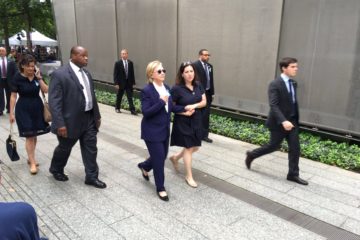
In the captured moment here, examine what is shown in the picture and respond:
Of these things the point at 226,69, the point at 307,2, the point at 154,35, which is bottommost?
the point at 226,69

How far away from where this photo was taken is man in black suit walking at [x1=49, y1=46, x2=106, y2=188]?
4.21 metres

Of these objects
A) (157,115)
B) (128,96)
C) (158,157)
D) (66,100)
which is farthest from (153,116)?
(128,96)

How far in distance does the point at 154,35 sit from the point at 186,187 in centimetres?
721

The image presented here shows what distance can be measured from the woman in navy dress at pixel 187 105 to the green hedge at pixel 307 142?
266 centimetres

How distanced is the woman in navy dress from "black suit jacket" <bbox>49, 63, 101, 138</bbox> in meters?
1.24

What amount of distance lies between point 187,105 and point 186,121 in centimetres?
24

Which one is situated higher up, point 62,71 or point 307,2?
point 307,2

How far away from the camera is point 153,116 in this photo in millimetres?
4152

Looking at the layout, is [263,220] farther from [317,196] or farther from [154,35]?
[154,35]

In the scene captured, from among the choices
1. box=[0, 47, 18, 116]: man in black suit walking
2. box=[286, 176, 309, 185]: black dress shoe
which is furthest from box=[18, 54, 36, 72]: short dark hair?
box=[0, 47, 18, 116]: man in black suit walking

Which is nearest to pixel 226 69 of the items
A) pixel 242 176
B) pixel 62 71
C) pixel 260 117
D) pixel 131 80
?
pixel 260 117

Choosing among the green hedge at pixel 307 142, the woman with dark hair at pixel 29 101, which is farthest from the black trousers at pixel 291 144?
the woman with dark hair at pixel 29 101

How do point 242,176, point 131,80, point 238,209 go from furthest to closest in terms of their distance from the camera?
point 131,80 < point 242,176 < point 238,209

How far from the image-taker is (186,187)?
473cm
